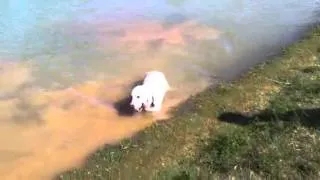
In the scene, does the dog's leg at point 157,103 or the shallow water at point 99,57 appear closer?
the shallow water at point 99,57

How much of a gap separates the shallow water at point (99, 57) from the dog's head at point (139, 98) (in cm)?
36

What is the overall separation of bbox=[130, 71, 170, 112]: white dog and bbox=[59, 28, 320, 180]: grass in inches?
31.1

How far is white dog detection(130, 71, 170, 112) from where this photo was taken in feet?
61.3

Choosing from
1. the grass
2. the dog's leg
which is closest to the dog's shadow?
the dog's leg

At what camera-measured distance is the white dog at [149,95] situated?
61.3 feet

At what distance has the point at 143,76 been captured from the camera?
2212 cm

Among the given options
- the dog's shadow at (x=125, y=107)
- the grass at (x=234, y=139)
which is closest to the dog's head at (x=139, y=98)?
the dog's shadow at (x=125, y=107)

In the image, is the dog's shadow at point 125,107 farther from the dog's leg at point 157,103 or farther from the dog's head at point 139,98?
the dog's leg at point 157,103

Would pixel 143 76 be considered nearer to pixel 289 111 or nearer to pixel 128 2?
pixel 289 111

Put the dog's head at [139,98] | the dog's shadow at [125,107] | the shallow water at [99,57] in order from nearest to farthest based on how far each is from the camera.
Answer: the shallow water at [99,57] < the dog's head at [139,98] < the dog's shadow at [125,107]

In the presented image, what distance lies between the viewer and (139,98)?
1880 cm

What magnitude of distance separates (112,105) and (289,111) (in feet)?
20.8

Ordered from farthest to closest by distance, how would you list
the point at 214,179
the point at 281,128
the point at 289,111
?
the point at 289,111 < the point at 281,128 < the point at 214,179

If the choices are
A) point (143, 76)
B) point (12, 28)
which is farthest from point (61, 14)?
point (143, 76)
